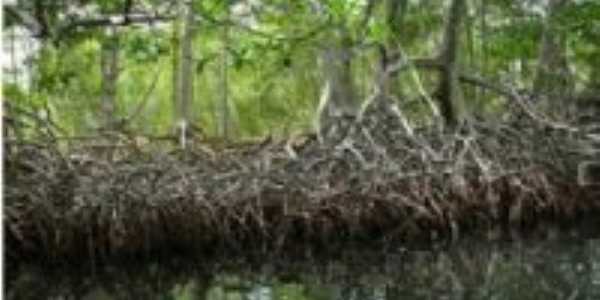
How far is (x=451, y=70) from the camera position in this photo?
9875 millimetres

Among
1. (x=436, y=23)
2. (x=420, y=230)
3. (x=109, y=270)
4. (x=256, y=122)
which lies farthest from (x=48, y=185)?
(x=256, y=122)

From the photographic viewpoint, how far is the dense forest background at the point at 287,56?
5812mm

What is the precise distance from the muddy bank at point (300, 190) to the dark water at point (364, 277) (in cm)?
27

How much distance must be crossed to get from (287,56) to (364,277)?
138 cm

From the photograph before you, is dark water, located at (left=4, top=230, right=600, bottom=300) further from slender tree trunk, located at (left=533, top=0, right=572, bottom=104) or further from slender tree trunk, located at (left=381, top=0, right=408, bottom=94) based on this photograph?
slender tree trunk, located at (left=533, top=0, right=572, bottom=104)

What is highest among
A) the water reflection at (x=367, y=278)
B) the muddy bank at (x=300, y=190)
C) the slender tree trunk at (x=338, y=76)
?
the slender tree trunk at (x=338, y=76)

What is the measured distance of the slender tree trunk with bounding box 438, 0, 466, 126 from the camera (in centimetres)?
987

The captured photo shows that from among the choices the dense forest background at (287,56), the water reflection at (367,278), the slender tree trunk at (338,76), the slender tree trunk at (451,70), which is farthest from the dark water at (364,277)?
the slender tree trunk at (338,76)

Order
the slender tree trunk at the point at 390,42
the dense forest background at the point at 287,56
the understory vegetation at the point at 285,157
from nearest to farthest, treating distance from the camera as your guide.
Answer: the dense forest background at the point at 287,56, the understory vegetation at the point at 285,157, the slender tree trunk at the point at 390,42

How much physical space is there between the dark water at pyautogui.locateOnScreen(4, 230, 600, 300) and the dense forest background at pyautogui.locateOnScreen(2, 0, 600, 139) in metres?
1.03

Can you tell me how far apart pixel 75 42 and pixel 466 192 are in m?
3.50

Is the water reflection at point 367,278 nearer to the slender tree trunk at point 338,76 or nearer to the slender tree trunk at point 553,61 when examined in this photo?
the slender tree trunk at point 338,76

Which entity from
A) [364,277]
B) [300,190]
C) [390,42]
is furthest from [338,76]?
[364,277]

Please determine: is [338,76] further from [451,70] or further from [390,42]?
[451,70]
